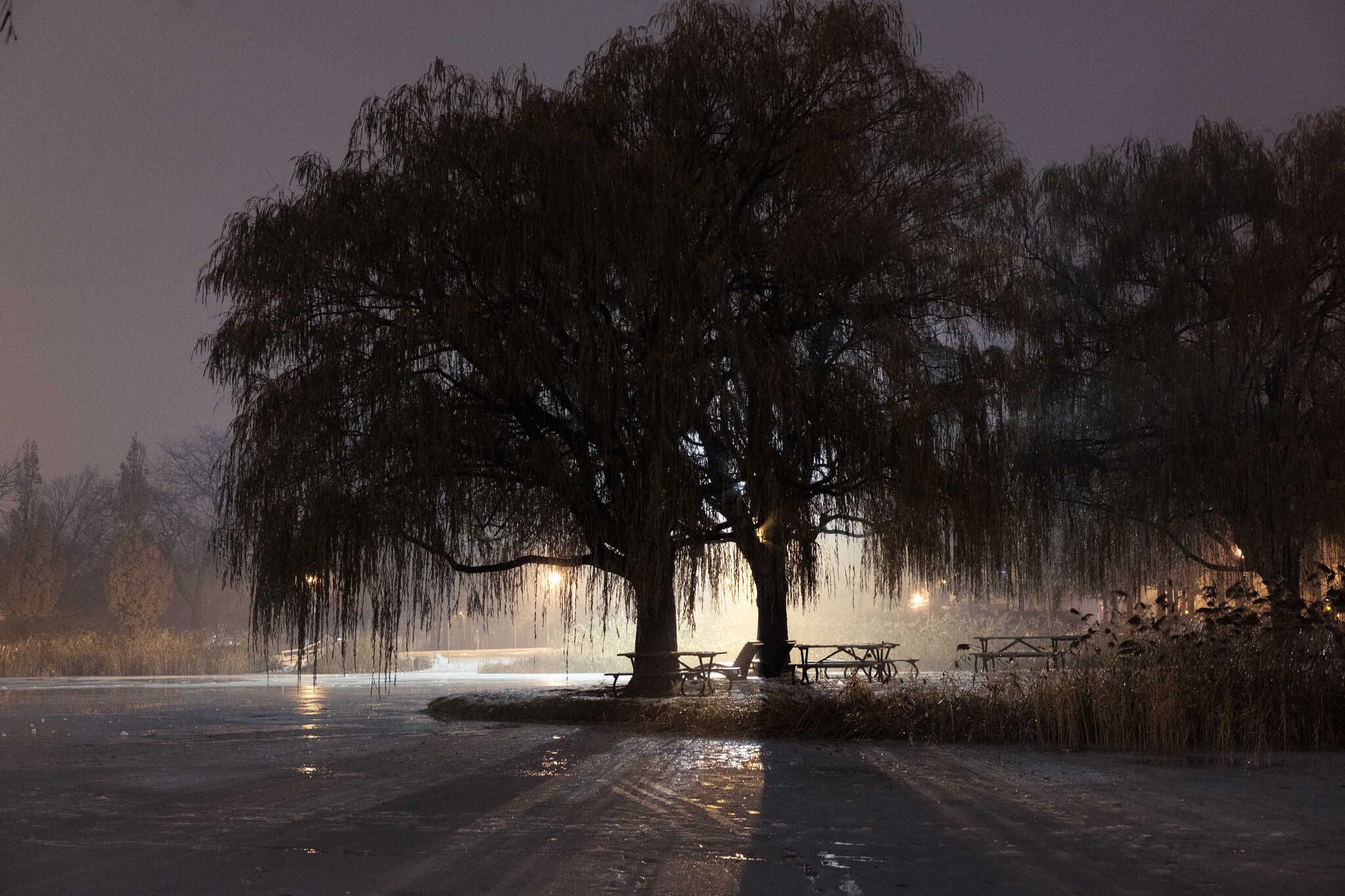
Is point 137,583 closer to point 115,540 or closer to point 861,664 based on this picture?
point 115,540

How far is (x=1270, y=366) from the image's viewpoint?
17234 millimetres

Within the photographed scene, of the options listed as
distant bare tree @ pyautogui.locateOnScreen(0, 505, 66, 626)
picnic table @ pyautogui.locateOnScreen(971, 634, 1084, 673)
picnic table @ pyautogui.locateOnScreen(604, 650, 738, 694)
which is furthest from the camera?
distant bare tree @ pyautogui.locateOnScreen(0, 505, 66, 626)

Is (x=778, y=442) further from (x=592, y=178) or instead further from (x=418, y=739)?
(x=418, y=739)

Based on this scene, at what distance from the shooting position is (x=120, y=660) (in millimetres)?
29375

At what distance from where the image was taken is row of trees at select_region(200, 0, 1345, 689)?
12.4m

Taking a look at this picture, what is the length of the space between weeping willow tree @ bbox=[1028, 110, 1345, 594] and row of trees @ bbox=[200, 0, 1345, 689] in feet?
11.0

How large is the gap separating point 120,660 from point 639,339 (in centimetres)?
2235

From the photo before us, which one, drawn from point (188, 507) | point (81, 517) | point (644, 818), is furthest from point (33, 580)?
point (644, 818)

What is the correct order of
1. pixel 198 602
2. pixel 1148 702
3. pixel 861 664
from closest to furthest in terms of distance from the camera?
pixel 1148 702 → pixel 861 664 → pixel 198 602

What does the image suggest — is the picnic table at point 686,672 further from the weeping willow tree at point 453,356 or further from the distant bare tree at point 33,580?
the distant bare tree at point 33,580

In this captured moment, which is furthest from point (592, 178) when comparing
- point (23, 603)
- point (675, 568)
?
point (23, 603)

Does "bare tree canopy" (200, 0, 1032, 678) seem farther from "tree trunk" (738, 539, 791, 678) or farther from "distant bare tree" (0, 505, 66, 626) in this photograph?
"distant bare tree" (0, 505, 66, 626)

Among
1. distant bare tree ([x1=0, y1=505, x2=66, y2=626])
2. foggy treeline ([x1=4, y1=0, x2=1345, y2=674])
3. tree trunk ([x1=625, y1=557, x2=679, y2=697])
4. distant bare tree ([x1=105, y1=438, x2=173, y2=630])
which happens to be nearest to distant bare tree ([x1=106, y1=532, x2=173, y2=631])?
distant bare tree ([x1=105, y1=438, x2=173, y2=630])

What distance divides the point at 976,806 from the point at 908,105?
922cm
